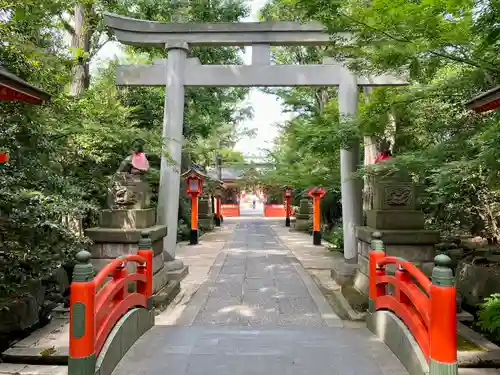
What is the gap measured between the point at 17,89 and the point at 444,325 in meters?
3.86

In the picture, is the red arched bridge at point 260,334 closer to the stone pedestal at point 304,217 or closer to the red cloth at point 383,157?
the red cloth at point 383,157

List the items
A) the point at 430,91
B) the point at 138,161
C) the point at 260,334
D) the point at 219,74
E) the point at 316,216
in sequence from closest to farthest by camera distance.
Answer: the point at 260,334 < the point at 430,91 < the point at 138,161 < the point at 219,74 < the point at 316,216

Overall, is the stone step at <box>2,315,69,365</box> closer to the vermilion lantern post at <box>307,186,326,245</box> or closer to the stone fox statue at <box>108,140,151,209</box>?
the stone fox statue at <box>108,140,151,209</box>

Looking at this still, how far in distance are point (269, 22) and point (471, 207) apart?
226 inches

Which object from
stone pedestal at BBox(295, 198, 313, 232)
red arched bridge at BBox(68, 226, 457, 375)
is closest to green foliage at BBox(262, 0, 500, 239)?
red arched bridge at BBox(68, 226, 457, 375)

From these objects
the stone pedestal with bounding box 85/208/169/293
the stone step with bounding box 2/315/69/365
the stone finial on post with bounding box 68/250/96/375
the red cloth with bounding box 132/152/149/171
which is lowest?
the stone step with bounding box 2/315/69/365

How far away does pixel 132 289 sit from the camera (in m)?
5.50

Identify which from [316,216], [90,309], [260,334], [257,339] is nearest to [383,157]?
[260,334]

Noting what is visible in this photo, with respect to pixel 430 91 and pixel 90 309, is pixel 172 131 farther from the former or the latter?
pixel 90 309

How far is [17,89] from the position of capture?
2.98m

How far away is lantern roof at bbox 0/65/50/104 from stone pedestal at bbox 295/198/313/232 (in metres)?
17.9

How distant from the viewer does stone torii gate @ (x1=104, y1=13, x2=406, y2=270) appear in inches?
324

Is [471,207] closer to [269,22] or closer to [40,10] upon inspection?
[269,22]

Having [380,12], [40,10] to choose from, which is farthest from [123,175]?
[380,12]
